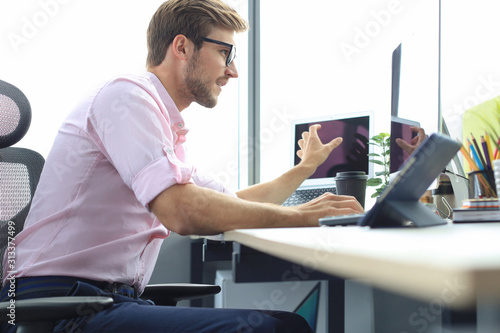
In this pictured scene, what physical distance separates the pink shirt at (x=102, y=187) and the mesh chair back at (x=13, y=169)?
7cm

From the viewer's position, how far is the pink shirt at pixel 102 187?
0.94 meters

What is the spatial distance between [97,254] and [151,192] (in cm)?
21

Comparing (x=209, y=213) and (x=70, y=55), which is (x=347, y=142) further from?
(x=70, y=55)

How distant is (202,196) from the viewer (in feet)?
3.01

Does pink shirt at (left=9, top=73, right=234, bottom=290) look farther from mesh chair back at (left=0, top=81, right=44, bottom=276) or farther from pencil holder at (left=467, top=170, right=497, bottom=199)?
pencil holder at (left=467, top=170, right=497, bottom=199)

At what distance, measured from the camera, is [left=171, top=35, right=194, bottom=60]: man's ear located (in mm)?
1413

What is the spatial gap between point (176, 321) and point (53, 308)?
23 cm

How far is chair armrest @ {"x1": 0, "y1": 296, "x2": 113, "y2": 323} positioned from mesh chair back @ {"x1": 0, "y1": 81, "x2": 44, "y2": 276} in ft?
1.21

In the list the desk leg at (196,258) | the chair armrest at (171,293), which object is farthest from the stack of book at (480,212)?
the desk leg at (196,258)

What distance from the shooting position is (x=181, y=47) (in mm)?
1420

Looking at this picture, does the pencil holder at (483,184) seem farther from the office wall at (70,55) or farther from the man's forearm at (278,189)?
the office wall at (70,55)

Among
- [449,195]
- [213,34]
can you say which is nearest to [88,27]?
[213,34]

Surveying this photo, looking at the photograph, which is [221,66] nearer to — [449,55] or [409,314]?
[449,55]

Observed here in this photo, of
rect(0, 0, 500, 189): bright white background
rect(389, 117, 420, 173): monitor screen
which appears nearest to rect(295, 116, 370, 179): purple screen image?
rect(0, 0, 500, 189): bright white background
